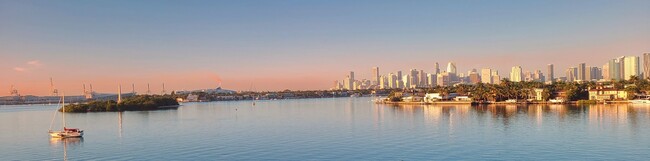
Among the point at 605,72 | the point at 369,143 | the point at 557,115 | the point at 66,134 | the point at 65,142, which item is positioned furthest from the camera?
the point at 605,72

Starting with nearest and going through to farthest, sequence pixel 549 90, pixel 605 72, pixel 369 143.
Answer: pixel 369 143 → pixel 549 90 → pixel 605 72

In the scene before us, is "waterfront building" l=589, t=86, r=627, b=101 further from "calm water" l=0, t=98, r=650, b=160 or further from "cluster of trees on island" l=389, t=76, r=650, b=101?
"calm water" l=0, t=98, r=650, b=160

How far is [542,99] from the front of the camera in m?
57.1

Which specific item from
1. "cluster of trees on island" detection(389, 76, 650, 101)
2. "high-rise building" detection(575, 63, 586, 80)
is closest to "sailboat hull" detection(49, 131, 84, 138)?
"cluster of trees on island" detection(389, 76, 650, 101)

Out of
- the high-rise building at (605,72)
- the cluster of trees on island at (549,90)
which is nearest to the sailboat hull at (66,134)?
the cluster of trees on island at (549,90)

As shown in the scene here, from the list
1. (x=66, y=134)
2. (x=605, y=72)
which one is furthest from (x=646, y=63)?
(x=66, y=134)

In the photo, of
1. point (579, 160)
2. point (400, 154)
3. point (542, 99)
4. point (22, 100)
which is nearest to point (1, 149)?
point (400, 154)

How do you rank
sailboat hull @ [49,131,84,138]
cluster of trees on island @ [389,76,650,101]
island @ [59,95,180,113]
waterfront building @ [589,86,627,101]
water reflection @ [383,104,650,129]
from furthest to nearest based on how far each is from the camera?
island @ [59,95,180,113], cluster of trees on island @ [389,76,650,101], waterfront building @ [589,86,627,101], water reflection @ [383,104,650,129], sailboat hull @ [49,131,84,138]

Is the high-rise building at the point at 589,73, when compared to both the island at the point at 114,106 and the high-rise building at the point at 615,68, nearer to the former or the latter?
the high-rise building at the point at 615,68

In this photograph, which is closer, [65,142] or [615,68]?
[65,142]

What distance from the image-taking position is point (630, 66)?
131 metres

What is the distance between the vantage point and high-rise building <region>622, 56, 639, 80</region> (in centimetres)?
12838

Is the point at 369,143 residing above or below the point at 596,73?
below

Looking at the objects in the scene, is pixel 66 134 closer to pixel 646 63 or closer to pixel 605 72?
pixel 646 63
